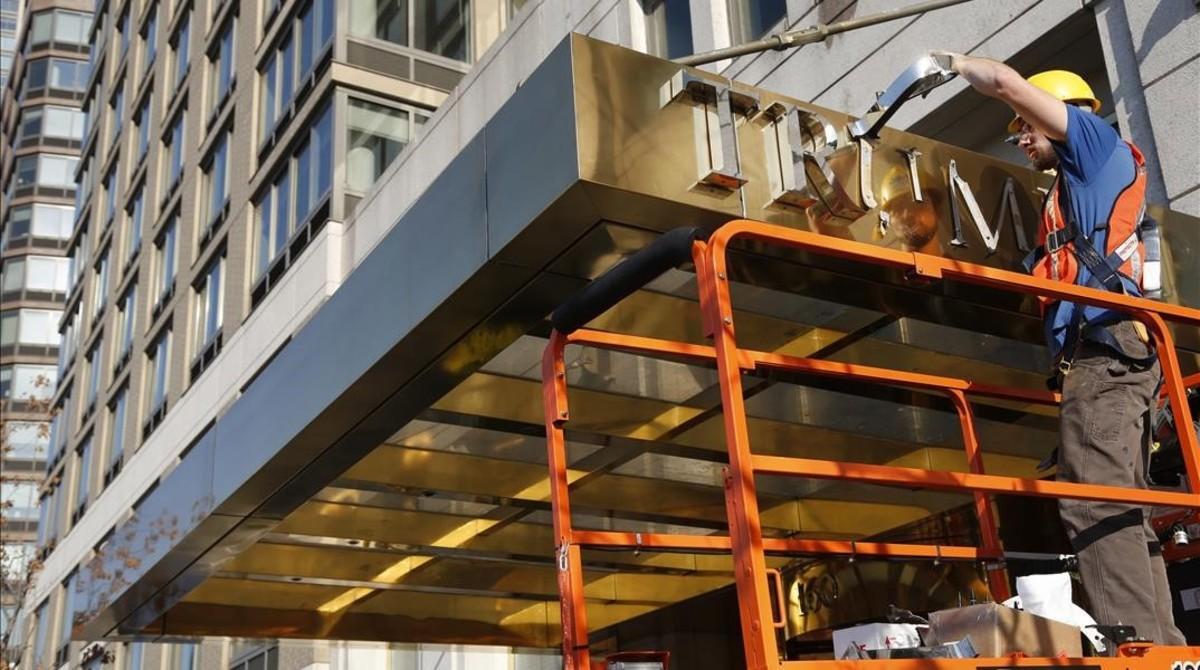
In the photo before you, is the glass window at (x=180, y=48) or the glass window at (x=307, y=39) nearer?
the glass window at (x=307, y=39)

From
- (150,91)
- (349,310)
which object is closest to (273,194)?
(150,91)

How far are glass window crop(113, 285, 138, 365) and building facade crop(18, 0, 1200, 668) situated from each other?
0.39ft

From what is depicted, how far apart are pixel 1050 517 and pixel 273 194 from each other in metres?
17.0

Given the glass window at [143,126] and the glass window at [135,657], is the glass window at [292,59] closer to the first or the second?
the glass window at [143,126]

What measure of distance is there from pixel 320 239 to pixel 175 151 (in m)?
12.3

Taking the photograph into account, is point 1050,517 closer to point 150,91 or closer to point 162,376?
point 162,376

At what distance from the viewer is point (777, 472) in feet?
12.4

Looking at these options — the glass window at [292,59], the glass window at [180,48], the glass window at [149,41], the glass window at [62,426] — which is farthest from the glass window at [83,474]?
the glass window at [292,59]

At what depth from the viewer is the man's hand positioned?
4746mm

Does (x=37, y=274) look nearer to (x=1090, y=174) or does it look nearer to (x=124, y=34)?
(x=124, y=34)

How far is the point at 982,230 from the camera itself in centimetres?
647

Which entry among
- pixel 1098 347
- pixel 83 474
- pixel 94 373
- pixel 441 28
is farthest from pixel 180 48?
pixel 1098 347

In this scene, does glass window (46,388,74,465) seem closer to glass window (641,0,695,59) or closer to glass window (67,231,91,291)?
glass window (67,231,91,291)

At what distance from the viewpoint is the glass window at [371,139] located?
20.0m
